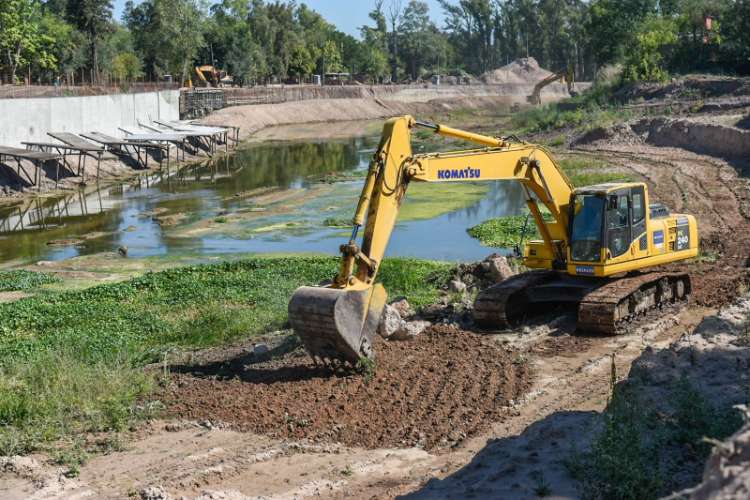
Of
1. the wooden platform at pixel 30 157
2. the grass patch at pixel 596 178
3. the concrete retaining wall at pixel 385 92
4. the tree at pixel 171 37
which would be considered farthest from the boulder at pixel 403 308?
the tree at pixel 171 37

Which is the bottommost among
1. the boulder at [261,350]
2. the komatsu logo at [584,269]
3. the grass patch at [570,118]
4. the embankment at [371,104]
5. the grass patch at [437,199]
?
the boulder at [261,350]

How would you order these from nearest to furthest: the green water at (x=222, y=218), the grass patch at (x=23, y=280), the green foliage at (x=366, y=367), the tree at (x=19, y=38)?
the green foliage at (x=366, y=367) < the grass patch at (x=23, y=280) < the green water at (x=222, y=218) < the tree at (x=19, y=38)

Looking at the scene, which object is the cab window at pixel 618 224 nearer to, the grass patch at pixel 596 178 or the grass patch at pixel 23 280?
the grass patch at pixel 23 280

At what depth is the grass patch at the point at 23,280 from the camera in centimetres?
2377

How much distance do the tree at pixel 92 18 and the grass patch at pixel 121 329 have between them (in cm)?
Answer: 6209

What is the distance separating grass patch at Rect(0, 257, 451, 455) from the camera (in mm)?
13195

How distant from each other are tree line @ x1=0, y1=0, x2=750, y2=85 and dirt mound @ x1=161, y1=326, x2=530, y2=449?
168 feet

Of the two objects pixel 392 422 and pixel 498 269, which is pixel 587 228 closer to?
pixel 498 269

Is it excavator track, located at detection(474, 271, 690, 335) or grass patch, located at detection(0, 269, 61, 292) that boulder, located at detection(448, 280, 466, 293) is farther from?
grass patch, located at detection(0, 269, 61, 292)

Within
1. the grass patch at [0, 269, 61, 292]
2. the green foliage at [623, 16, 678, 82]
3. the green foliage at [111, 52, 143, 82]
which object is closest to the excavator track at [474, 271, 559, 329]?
the grass patch at [0, 269, 61, 292]

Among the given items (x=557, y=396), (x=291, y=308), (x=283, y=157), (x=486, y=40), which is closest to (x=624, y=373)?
(x=557, y=396)

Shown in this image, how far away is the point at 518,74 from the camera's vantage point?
13075 cm

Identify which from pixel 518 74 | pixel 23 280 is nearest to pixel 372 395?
A: pixel 23 280

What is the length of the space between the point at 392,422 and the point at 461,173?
15.4 feet
